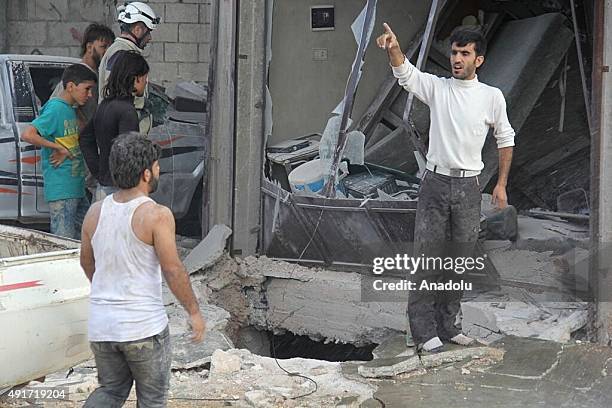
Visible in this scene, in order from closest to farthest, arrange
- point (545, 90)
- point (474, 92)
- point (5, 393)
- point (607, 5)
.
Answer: point (5, 393)
point (474, 92)
point (607, 5)
point (545, 90)

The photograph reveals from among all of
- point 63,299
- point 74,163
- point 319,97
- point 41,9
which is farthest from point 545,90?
point 41,9

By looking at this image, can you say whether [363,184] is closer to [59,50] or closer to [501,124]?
[501,124]

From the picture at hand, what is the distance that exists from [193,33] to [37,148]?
5211mm

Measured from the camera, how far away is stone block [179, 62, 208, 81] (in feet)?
46.3

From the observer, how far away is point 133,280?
4469 millimetres

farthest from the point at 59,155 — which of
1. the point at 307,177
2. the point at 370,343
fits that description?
the point at 370,343

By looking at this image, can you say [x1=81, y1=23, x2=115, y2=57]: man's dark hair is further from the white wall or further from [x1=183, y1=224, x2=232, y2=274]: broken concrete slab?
[x1=183, y1=224, x2=232, y2=274]: broken concrete slab

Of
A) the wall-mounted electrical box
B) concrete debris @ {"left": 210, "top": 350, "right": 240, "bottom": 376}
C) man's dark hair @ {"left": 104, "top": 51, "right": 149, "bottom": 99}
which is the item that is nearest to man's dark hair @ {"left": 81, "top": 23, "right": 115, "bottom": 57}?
man's dark hair @ {"left": 104, "top": 51, "right": 149, "bottom": 99}

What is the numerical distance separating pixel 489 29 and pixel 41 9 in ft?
25.0

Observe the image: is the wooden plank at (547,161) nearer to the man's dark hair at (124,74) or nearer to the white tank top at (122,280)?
the man's dark hair at (124,74)

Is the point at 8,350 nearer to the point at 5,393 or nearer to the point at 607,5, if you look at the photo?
the point at 5,393

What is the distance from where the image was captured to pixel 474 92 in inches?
246

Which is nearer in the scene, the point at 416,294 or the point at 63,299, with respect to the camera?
the point at 63,299

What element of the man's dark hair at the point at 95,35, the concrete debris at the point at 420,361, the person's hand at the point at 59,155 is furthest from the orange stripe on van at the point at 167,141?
the concrete debris at the point at 420,361
